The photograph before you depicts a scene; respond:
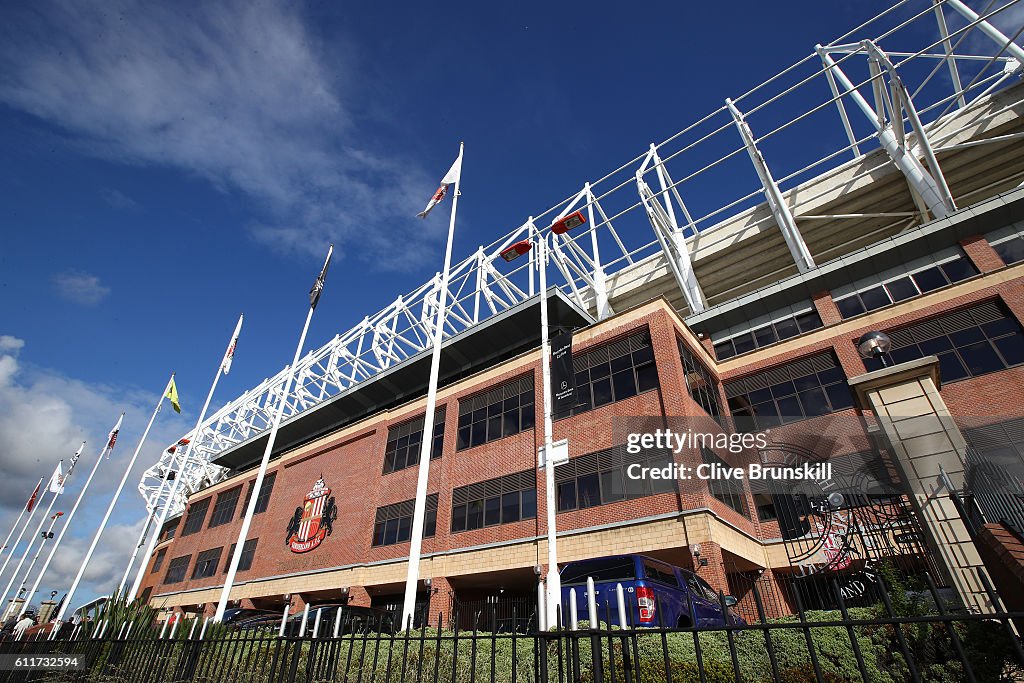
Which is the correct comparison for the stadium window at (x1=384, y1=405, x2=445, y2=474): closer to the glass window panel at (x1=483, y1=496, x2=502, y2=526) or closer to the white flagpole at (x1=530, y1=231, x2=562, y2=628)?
the glass window panel at (x1=483, y1=496, x2=502, y2=526)

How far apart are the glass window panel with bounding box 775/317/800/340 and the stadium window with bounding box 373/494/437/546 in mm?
17965

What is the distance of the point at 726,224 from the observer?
30.6 meters

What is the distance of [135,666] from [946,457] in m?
12.9

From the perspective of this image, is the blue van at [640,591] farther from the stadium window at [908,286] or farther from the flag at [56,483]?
the flag at [56,483]

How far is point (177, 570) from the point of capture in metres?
43.5

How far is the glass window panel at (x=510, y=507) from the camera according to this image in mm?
22031

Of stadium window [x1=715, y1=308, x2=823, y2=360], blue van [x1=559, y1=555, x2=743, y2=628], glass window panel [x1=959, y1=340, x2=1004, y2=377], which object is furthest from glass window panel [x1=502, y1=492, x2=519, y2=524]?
glass window panel [x1=959, y1=340, x2=1004, y2=377]

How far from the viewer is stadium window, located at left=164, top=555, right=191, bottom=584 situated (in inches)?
1672

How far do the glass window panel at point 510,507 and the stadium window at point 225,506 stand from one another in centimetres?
2777

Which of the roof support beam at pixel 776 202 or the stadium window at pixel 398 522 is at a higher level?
the roof support beam at pixel 776 202

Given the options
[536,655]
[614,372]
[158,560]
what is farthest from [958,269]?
[158,560]

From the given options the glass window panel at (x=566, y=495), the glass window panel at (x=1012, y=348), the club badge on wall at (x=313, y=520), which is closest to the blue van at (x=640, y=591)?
the glass window panel at (x=566, y=495)

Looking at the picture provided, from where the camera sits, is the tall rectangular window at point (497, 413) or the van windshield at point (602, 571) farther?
the tall rectangular window at point (497, 413)

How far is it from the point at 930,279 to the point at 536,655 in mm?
24517
